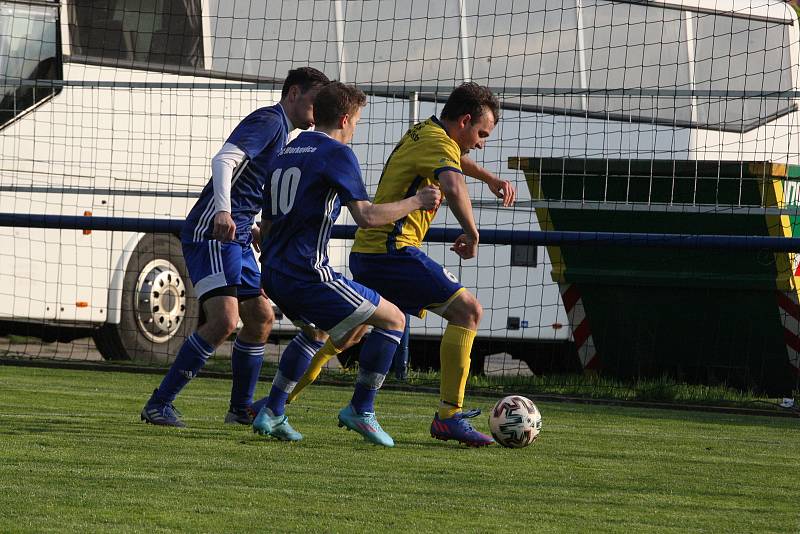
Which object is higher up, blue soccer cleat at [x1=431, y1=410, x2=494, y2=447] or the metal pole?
the metal pole

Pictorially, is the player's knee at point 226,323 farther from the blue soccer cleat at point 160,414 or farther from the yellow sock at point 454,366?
the yellow sock at point 454,366

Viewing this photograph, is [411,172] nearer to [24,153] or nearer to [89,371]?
[89,371]

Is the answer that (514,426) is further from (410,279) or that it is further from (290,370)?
(290,370)

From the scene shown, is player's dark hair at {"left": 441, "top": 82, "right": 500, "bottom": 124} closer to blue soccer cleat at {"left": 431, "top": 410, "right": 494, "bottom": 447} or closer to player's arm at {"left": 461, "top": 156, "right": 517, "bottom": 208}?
player's arm at {"left": 461, "top": 156, "right": 517, "bottom": 208}

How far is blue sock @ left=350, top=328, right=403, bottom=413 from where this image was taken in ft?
21.6

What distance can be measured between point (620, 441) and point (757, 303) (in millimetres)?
3856

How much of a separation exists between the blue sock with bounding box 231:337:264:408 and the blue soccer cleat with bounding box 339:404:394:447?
71 centimetres

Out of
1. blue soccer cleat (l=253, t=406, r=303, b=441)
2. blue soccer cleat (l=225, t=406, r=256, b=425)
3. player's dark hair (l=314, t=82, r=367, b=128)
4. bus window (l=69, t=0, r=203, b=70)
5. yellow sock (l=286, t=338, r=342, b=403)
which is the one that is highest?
bus window (l=69, t=0, r=203, b=70)

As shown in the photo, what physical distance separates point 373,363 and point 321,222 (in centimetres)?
74

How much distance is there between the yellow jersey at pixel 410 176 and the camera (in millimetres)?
6562

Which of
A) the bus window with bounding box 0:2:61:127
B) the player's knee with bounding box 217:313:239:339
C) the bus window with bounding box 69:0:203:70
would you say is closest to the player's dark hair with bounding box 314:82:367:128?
the player's knee with bounding box 217:313:239:339

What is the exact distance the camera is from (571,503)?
15.8 feet

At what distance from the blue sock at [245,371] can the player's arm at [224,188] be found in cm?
80

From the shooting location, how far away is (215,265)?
685 centimetres
